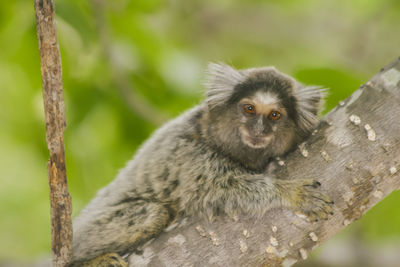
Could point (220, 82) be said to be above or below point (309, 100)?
above

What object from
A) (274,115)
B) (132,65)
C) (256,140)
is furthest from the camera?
(132,65)

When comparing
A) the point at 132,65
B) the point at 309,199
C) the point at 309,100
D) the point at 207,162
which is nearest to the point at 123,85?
the point at 132,65

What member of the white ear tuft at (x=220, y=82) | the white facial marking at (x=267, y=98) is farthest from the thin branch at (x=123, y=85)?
the white facial marking at (x=267, y=98)

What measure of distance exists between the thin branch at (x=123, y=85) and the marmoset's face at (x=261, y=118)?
47.0 inches

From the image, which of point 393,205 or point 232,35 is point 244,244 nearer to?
point 393,205

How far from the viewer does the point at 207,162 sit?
3.47m

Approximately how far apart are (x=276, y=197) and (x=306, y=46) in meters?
3.89

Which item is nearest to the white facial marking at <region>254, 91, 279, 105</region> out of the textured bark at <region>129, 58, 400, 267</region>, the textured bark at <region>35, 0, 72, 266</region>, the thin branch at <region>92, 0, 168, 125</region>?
the textured bark at <region>129, 58, 400, 267</region>

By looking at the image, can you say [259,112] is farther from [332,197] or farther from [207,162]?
[332,197]

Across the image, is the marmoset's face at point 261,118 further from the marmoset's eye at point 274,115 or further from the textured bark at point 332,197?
the textured bark at point 332,197

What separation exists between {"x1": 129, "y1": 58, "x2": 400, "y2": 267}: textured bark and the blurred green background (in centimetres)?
90

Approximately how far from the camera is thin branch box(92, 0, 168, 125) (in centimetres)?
390

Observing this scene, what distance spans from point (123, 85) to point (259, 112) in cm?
140

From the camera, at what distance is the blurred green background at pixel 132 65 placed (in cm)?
389
